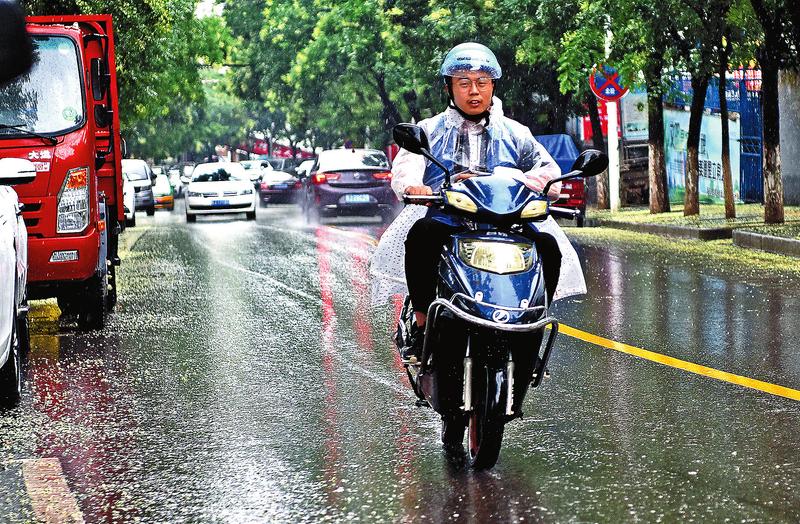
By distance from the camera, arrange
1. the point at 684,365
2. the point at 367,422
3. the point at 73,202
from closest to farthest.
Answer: the point at 367,422, the point at 684,365, the point at 73,202

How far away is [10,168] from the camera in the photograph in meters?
7.80

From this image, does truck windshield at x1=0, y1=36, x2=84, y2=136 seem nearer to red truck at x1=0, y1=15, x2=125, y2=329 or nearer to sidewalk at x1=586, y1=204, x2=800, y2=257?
A: red truck at x1=0, y1=15, x2=125, y2=329

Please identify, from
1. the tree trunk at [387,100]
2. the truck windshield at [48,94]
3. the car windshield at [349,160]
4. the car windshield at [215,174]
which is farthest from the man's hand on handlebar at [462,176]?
the tree trunk at [387,100]

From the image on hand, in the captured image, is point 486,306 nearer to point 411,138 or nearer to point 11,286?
point 411,138

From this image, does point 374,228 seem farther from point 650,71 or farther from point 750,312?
point 750,312

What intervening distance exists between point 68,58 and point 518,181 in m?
6.74

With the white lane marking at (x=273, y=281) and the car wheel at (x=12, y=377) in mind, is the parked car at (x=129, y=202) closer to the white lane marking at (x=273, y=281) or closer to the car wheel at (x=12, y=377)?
the white lane marking at (x=273, y=281)

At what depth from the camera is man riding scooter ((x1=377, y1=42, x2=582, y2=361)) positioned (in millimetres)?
6086

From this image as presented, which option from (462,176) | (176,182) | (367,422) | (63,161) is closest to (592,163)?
(462,176)

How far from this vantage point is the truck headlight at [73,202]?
1088 centimetres

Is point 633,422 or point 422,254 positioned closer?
point 422,254

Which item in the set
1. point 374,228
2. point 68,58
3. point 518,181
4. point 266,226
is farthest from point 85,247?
point 266,226

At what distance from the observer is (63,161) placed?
35.6 feet

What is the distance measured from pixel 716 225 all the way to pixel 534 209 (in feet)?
56.9
